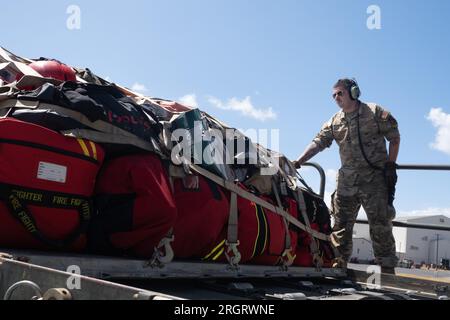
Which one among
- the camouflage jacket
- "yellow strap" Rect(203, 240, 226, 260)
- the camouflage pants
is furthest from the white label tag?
the camouflage jacket

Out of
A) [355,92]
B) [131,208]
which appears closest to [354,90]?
[355,92]

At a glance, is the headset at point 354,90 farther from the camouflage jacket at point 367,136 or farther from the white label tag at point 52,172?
the white label tag at point 52,172

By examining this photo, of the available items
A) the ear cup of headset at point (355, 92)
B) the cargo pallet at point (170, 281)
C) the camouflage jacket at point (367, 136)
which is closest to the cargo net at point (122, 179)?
the cargo pallet at point (170, 281)

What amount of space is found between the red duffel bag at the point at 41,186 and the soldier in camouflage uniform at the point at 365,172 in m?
2.78

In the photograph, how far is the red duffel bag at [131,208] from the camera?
2.30 m

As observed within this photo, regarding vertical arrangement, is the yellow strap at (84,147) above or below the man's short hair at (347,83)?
below

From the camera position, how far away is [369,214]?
4492 mm

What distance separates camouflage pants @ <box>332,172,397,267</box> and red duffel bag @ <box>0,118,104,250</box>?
2.94 meters

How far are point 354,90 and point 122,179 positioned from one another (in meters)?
3.01

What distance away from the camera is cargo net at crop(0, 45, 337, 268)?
2.04 m

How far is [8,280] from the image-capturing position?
1454mm

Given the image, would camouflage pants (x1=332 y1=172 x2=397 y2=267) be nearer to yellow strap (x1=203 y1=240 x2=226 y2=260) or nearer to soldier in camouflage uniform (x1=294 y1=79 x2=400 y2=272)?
soldier in camouflage uniform (x1=294 y1=79 x2=400 y2=272)
